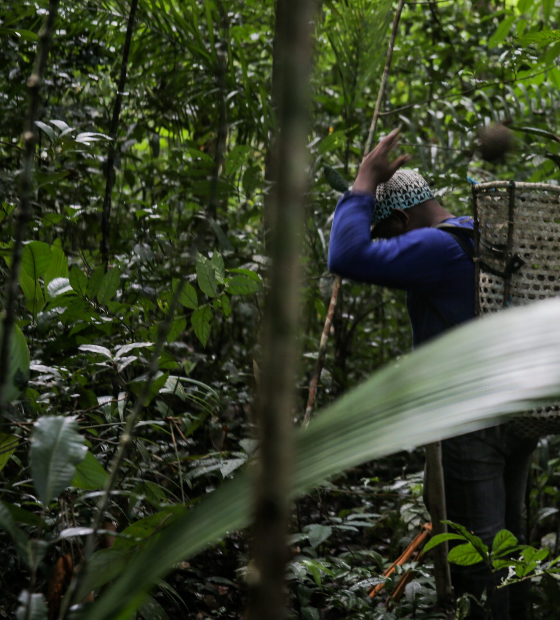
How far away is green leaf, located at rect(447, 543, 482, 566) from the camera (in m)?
1.32

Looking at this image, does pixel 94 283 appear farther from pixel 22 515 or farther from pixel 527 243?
pixel 527 243

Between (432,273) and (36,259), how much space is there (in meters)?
1.00

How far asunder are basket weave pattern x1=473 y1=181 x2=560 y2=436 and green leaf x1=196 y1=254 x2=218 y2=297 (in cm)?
69

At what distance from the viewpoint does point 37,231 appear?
6.51 ft

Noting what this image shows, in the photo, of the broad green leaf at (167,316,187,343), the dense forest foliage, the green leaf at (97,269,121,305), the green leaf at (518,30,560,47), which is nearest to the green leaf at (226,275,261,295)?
the dense forest foliage

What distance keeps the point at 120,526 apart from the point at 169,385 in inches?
12.9

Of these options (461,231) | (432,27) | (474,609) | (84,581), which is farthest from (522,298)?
(432,27)

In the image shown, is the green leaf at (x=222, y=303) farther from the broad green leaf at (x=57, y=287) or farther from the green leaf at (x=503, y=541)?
the green leaf at (x=503, y=541)

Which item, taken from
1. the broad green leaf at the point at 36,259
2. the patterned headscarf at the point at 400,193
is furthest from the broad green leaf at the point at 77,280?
the patterned headscarf at the point at 400,193

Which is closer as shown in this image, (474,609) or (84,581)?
(84,581)

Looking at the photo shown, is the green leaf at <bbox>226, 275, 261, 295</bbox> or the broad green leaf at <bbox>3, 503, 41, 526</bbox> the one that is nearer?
the broad green leaf at <bbox>3, 503, 41, 526</bbox>

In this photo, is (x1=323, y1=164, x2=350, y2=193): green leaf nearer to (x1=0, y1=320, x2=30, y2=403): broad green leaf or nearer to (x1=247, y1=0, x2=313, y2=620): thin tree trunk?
(x1=0, y1=320, x2=30, y2=403): broad green leaf

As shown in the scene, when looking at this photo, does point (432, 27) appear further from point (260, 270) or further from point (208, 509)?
point (208, 509)

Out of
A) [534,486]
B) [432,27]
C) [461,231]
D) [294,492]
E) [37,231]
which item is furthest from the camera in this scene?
[432,27]
